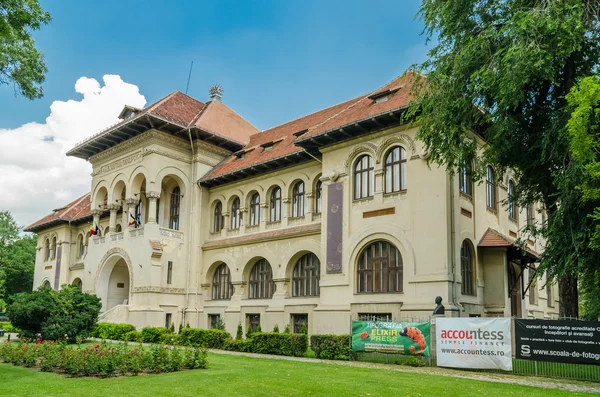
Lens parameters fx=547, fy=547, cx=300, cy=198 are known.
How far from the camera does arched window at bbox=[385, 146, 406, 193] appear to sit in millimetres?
21422

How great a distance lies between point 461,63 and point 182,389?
11568 mm

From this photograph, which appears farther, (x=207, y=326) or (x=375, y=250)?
(x=207, y=326)

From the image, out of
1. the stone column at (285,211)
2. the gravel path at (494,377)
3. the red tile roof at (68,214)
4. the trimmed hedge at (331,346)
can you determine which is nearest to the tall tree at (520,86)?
the gravel path at (494,377)

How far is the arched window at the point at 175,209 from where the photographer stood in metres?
31.0

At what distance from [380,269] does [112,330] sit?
44.6ft

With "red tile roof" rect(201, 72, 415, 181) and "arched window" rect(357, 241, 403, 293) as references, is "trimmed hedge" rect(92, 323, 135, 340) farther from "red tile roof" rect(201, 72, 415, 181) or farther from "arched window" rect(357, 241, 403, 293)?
"arched window" rect(357, 241, 403, 293)

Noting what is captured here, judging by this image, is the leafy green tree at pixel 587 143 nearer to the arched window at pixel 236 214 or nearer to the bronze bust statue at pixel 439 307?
the bronze bust statue at pixel 439 307

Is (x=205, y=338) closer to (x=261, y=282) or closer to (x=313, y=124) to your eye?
(x=261, y=282)

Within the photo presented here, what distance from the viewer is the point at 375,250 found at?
2178 centimetres

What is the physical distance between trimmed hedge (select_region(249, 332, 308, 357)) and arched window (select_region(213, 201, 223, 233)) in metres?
10.1

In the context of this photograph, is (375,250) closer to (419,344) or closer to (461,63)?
(419,344)

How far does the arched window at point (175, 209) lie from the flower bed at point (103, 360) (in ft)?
50.8

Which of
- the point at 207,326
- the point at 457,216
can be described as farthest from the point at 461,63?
the point at 207,326

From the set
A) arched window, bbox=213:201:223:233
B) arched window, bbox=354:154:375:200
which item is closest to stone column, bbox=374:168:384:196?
arched window, bbox=354:154:375:200
